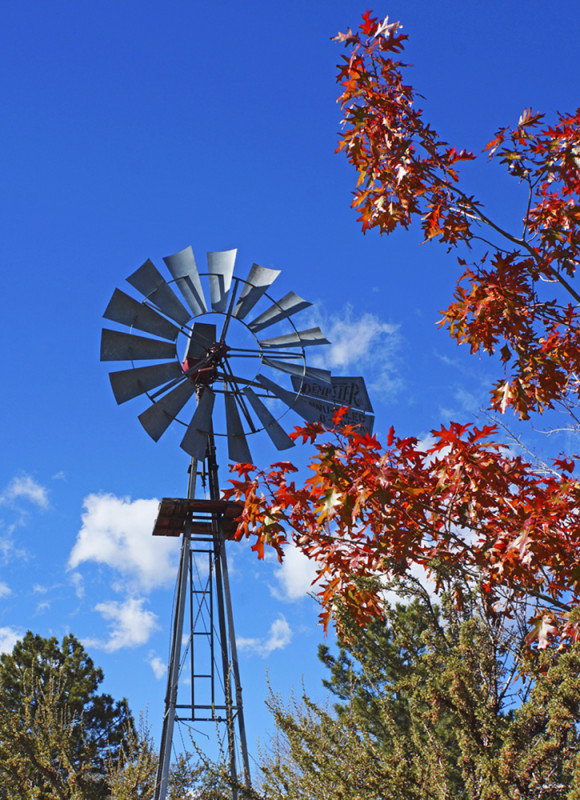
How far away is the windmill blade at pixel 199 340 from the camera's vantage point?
32.6 ft

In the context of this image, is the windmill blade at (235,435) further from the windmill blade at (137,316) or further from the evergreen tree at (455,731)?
the evergreen tree at (455,731)

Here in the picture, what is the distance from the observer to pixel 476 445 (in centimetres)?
336

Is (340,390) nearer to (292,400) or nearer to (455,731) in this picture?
(292,400)

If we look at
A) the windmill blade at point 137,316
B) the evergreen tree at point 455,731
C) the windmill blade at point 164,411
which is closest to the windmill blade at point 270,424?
the windmill blade at point 164,411

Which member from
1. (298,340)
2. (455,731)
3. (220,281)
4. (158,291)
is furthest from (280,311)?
(455,731)

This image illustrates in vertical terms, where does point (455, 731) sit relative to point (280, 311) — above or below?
below

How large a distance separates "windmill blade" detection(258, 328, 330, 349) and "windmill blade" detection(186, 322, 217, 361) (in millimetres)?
694

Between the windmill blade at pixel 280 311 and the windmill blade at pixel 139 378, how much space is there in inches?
54.1

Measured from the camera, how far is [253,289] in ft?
33.6

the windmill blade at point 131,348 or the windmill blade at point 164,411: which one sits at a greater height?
the windmill blade at point 131,348

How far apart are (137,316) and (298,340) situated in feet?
8.01

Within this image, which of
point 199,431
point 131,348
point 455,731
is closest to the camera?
point 455,731

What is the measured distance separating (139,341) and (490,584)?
6.20 meters

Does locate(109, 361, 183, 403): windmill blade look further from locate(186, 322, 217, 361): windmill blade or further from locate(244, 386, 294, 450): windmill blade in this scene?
locate(244, 386, 294, 450): windmill blade
